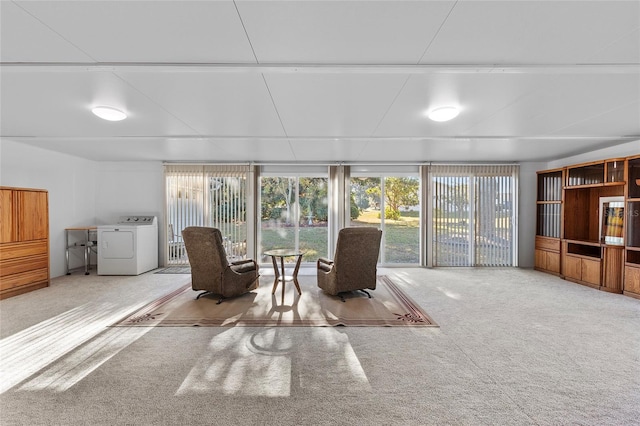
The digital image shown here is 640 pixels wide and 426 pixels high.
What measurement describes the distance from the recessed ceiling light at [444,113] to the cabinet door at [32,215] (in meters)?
6.01

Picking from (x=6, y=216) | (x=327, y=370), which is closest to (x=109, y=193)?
(x=6, y=216)

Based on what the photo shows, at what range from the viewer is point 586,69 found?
220cm

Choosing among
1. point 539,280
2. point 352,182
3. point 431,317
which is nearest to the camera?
point 431,317

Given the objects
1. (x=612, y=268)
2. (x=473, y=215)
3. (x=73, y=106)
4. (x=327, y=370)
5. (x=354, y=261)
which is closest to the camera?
(x=327, y=370)

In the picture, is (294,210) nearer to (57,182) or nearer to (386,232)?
(386,232)

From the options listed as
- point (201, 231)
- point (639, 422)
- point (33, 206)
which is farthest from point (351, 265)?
point (33, 206)

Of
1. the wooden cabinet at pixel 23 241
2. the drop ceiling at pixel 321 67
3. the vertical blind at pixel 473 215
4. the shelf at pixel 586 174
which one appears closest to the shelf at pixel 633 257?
the shelf at pixel 586 174

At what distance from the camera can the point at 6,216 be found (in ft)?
13.6

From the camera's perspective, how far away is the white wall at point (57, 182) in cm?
475

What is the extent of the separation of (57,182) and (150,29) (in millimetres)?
5608

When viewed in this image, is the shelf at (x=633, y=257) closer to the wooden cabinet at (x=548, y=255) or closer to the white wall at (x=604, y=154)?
the wooden cabinet at (x=548, y=255)

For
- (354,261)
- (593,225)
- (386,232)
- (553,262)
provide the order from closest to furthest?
(354,261) < (593,225) < (553,262) < (386,232)

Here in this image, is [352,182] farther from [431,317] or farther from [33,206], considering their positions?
[33,206]

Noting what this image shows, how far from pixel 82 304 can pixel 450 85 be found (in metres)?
5.21
